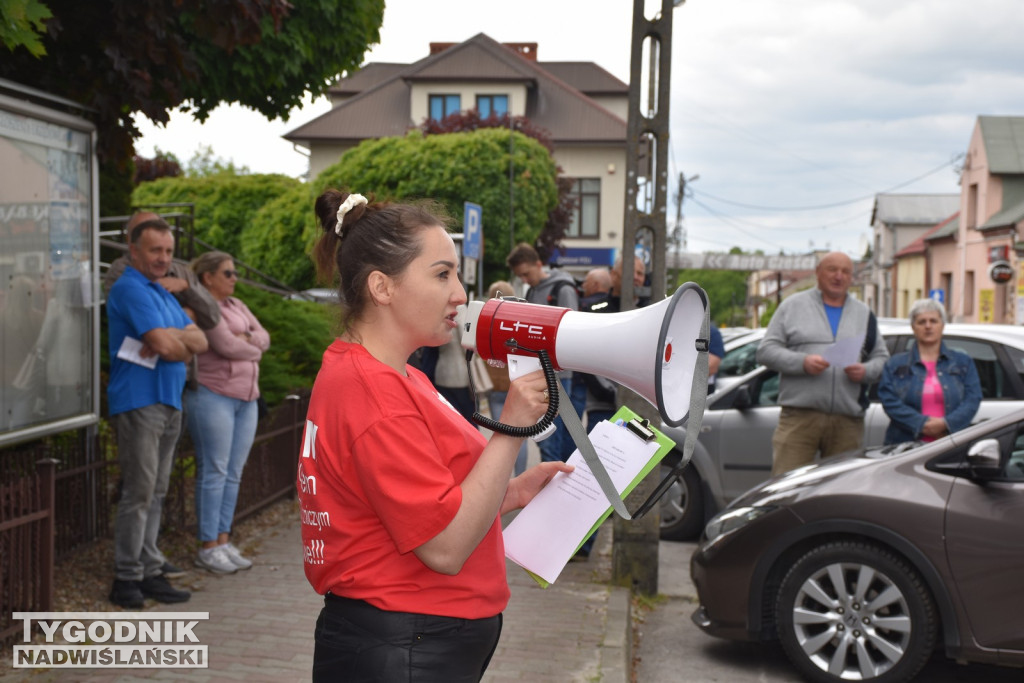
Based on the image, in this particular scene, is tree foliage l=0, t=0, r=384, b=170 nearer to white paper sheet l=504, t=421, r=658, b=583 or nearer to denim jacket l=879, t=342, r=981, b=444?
white paper sheet l=504, t=421, r=658, b=583

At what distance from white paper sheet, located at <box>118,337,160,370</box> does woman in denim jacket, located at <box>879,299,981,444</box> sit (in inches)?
171

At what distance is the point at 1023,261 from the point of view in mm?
32656

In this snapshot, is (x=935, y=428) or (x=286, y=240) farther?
(x=286, y=240)

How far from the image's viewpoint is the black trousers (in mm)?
2176

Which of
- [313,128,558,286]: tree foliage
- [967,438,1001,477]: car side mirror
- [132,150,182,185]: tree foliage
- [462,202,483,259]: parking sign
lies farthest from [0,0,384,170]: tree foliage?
[132,150,182,185]: tree foliage

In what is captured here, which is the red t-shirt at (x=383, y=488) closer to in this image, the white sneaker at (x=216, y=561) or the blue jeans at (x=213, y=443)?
the blue jeans at (x=213, y=443)

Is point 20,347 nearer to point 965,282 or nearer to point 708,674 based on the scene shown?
point 708,674

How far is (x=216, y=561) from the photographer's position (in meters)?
6.38

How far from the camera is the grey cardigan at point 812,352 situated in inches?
265

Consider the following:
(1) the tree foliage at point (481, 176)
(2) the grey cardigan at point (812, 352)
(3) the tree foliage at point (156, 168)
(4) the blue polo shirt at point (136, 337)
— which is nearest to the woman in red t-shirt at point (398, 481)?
(4) the blue polo shirt at point (136, 337)

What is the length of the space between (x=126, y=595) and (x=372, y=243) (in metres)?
3.95

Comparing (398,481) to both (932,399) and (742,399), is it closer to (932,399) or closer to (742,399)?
(932,399)

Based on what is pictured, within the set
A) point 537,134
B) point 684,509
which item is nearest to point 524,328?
point 684,509

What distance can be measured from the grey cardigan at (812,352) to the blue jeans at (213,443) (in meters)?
3.42
